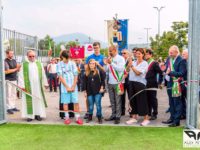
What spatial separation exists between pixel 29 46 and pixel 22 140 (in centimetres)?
932

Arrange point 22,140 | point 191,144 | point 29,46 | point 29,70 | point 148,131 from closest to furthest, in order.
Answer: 1. point 191,144
2. point 22,140
3. point 148,131
4. point 29,70
5. point 29,46

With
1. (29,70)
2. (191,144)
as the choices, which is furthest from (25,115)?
(191,144)

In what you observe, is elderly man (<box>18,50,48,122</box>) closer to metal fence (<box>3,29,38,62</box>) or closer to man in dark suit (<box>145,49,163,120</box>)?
man in dark suit (<box>145,49,163,120</box>)

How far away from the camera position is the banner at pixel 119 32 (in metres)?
11.6

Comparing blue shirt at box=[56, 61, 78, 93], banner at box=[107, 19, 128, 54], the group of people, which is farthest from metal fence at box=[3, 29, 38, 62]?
blue shirt at box=[56, 61, 78, 93]

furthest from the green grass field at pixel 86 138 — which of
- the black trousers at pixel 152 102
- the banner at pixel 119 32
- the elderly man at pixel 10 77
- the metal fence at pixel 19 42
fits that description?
the metal fence at pixel 19 42

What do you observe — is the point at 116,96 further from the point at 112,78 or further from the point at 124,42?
the point at 124,42

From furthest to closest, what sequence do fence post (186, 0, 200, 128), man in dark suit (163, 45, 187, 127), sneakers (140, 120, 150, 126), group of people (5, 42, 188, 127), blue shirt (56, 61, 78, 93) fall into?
blue shirt (56, 61, 78, 93) < sneakers (140, 120, 150, 126) < group of people (5, 42, 188, 127) < man in dark suit (163, 45, 187, 127) < fence post (186, 0, 200, 128)

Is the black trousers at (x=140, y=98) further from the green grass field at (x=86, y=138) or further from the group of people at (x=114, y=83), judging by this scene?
the green grass field at (x=86, y=138)

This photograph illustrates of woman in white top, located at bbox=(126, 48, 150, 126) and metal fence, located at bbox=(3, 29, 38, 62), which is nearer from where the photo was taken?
woman in white top, located at bbox=(126, 48, 150, 126)

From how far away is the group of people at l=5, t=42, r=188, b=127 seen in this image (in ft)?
23.5

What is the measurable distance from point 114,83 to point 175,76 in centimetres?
144

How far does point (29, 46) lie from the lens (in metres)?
14.9

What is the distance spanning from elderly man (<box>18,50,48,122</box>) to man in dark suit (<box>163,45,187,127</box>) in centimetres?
318
